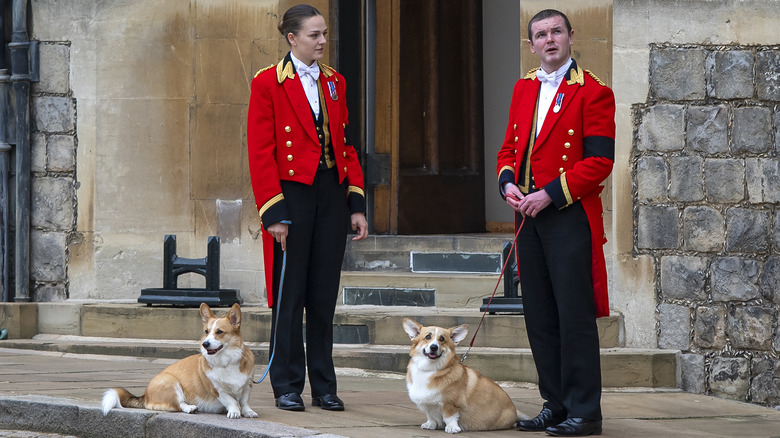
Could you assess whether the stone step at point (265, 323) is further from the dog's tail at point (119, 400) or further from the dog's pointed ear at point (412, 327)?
the dog's tail at point (119, 400)

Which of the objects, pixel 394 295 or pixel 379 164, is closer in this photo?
pixel 394 295

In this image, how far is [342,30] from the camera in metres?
8.95

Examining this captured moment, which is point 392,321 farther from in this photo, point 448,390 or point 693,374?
point 448,390

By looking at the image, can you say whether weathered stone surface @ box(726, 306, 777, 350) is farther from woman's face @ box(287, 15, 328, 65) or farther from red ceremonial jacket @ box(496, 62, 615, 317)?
woman's face @ box(287, 15, 328, 65)

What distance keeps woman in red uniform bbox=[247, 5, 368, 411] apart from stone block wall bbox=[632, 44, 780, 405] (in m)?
2.59

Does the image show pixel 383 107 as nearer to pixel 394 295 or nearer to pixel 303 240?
pixel 394 295

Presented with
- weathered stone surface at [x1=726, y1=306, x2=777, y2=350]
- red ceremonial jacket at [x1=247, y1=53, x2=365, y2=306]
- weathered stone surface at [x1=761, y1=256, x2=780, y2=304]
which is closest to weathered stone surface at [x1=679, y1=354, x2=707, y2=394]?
weathered stone surface at [x1=726, y1=306, x2=777, y2=350]

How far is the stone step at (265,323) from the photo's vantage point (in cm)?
742

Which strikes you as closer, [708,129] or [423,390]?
[423,390]

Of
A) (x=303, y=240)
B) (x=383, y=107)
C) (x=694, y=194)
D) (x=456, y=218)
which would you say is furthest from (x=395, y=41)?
(x=303, y=240)

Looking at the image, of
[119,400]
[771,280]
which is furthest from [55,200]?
[771,280]

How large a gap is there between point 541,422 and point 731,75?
3219 millimetres

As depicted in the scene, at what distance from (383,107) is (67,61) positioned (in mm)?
2449

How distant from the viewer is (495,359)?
7.07 meters
